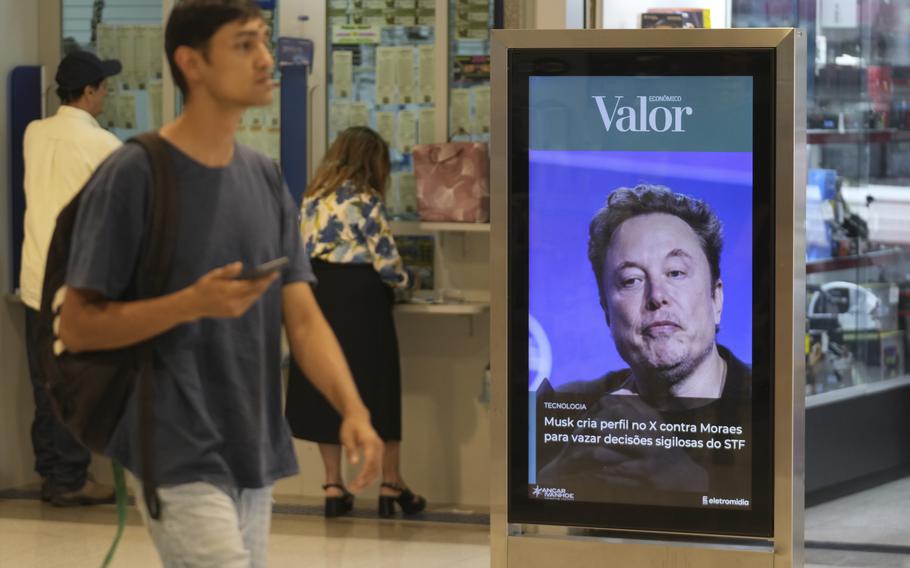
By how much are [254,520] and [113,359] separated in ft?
1.22

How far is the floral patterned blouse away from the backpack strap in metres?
3.92

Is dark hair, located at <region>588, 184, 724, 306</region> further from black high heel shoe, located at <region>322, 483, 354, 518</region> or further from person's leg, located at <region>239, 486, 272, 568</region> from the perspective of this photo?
black high heel shoe, located at <region>322, 483, 354, 518</region>

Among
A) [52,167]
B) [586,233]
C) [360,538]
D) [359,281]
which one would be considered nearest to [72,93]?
[52,167]

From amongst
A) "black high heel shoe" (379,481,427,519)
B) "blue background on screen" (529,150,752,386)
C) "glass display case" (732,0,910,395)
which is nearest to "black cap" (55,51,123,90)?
"black high heel shoe" (379,481,427,519)

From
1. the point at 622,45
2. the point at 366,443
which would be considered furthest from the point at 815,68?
the point at 366,443

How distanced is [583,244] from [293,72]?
2.91 m

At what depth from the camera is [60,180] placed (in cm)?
613

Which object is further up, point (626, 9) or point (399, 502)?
point (626, 9)

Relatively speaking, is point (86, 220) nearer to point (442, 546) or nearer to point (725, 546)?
point (725, 546)

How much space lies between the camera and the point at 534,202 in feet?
13.8

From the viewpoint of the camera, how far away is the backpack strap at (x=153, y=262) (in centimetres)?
233

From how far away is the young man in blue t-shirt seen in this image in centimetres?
232

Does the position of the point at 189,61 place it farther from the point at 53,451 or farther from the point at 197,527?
the point at 53,451

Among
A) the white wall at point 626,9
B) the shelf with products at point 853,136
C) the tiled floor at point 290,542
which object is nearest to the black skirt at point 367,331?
the tiled floor at point 290,542
